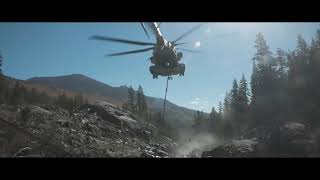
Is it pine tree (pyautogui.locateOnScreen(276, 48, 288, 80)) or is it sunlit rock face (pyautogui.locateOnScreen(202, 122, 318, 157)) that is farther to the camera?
pine tree (pyautogui.locateOnScreen(276, 48, 288, 80))

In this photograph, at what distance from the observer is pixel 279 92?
61719 mm

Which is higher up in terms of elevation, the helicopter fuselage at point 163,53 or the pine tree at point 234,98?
the pine tree at point 234,98

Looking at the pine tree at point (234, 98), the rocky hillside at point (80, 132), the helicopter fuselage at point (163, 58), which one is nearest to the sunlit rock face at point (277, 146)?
the rocky hillside at point (80, 132)

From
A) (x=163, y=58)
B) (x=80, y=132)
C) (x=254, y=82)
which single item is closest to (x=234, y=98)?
(x=254, y=82)

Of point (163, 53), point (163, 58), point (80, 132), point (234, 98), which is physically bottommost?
point (80, 132)

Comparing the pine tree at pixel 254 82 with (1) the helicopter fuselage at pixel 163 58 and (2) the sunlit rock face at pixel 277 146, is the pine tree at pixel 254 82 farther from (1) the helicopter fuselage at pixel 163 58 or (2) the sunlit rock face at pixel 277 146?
(1) the helicopter fuselage at pixel 163 58

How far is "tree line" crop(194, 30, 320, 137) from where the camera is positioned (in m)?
56.8

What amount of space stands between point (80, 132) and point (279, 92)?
112 ft

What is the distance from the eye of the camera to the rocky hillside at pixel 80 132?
33.8 meters

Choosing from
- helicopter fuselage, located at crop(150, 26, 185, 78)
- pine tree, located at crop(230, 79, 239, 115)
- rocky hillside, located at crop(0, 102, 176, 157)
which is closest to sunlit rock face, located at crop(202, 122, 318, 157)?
rocky hillside, located at crop(0, 102, 176, 157)

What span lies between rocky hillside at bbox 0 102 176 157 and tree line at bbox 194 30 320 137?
16.9 metres

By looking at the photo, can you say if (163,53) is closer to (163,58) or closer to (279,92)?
(163,58)

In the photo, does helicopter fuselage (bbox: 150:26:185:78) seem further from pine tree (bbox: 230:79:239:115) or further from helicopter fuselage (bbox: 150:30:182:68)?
pine tree (bbox: 230:79:239:115)

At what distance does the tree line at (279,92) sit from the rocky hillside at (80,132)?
16.9 meters
